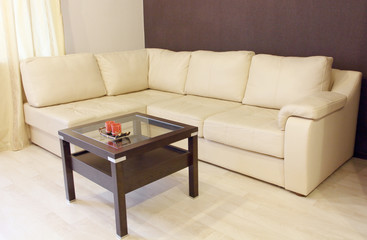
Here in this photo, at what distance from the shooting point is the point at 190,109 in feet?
9.70

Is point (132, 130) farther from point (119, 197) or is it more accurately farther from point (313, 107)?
point (313, 107)

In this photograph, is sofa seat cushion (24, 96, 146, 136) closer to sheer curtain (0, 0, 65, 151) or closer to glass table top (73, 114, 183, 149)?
sheer curtain (0, 0, 65, 151)

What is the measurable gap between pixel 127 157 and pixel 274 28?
6.88 ft

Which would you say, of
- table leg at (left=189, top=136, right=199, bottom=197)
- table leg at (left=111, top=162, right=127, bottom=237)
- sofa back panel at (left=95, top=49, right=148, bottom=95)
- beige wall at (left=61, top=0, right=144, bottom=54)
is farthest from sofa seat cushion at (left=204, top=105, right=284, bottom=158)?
beige wall at (left=61, top=0, right=144, bottom=54)

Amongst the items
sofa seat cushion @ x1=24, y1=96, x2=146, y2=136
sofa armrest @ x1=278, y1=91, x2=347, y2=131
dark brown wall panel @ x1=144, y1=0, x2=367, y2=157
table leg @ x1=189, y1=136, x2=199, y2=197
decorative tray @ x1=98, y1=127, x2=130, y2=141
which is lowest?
table leg @ x1=189, y1=136, x2=199, y2=197

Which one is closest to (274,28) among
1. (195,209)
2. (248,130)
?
(248,130)

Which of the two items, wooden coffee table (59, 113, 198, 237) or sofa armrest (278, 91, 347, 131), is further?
sofa armrest (278, 91, 347, 131)

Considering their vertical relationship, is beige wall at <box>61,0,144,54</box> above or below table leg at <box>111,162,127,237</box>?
above

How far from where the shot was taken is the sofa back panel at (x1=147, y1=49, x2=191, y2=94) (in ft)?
11.7

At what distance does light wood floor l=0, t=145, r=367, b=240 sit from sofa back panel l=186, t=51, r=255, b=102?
81cm

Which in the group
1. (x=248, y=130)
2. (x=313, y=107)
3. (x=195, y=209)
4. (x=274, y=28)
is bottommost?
(x=195, y=209)

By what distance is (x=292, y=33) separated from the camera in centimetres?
310

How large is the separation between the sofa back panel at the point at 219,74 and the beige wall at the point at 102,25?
122cm

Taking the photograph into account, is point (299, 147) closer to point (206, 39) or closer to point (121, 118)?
point (121, 118)
